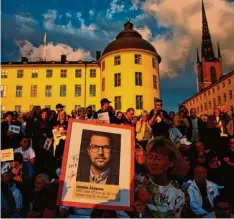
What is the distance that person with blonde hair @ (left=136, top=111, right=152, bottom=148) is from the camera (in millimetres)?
9133

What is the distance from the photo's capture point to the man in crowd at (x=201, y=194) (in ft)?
17.9

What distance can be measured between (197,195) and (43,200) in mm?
2830

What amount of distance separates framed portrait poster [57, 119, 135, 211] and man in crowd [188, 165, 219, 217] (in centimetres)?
142

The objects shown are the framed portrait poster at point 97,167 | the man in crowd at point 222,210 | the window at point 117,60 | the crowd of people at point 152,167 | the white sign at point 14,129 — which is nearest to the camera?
the framed portrait poster at point 97,167

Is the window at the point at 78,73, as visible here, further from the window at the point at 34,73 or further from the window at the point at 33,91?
the window at the point at 33,91

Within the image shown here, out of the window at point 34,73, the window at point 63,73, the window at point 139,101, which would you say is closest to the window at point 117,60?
the window at point 139,101

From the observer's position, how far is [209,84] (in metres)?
128

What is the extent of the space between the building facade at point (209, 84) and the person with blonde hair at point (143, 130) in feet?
79.1

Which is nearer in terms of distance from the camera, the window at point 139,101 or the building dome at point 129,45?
the window at point 139,101

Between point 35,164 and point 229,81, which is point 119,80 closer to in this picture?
point 35,164

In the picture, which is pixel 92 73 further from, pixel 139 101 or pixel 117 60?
pixel 139 101

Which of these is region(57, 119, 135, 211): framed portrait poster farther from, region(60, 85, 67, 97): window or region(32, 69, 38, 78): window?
region(32, 69, 38, 78): window

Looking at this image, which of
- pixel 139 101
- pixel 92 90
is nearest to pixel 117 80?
pixel 139 101

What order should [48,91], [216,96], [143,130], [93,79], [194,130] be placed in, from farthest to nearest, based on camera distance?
1. [216,96]
2. [48,91]
3. [93,79]
4. [194,130]
5. [143,130]
